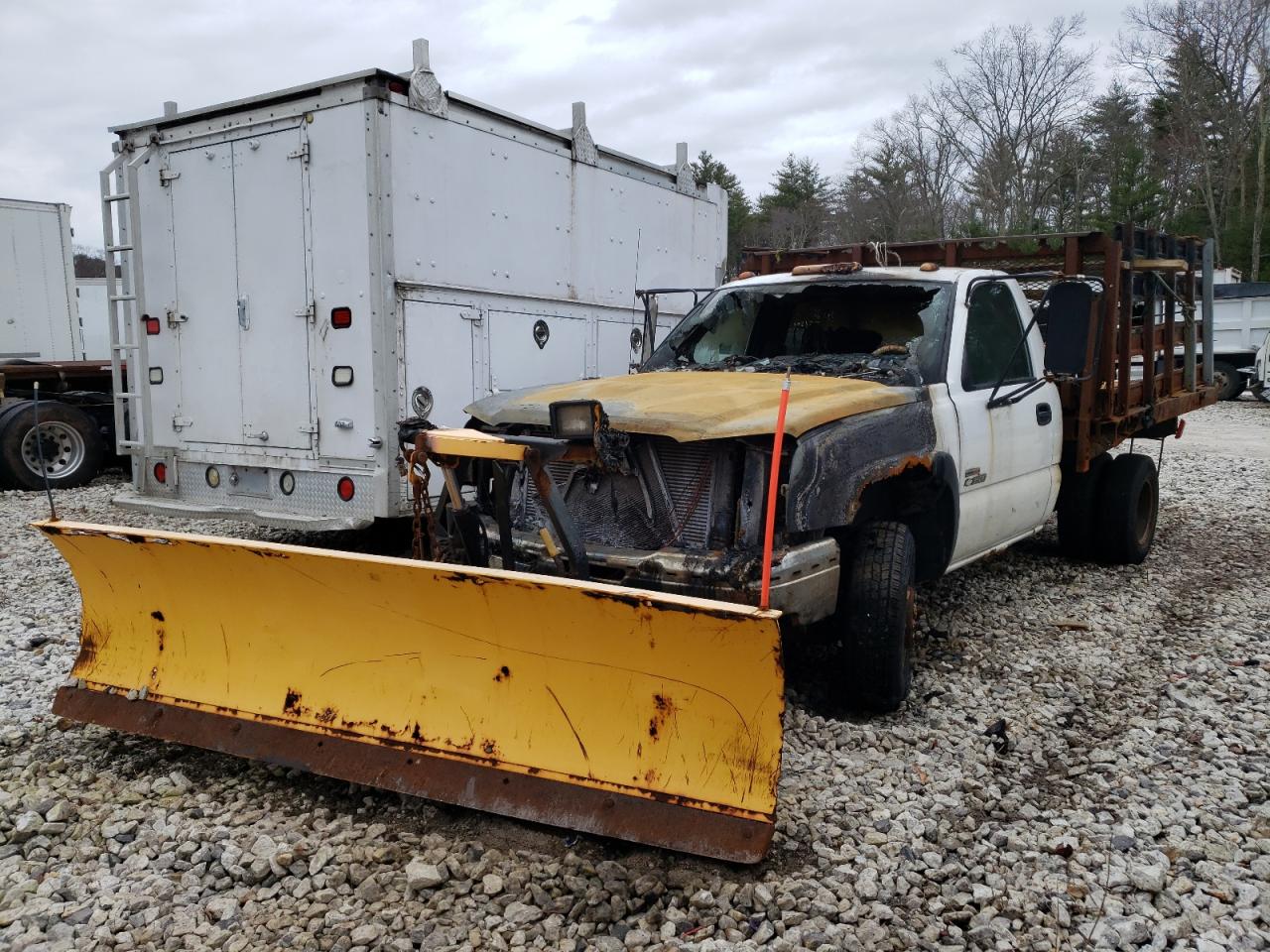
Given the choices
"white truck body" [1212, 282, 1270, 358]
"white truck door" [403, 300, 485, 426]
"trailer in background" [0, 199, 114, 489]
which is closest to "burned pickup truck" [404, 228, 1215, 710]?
"white truck door" [403, 300, 485, 426]

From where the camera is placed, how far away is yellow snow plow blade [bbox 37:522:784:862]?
3.01m

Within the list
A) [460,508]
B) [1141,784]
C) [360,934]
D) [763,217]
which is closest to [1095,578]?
[1141,784]

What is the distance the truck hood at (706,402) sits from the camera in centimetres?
378

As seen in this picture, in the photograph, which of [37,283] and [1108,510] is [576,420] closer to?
[1108,510]

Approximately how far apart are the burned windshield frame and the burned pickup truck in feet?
0.04

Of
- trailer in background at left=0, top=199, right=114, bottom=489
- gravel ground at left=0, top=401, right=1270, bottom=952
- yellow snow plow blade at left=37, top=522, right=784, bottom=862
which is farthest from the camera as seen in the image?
trailer in background at left=0, top=199, right=114, bottom=489

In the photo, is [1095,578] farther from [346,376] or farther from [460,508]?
→ [346,376]

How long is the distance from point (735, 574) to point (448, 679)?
3.66 ft

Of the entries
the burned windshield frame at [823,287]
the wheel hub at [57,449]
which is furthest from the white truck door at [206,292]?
the wheel hub at [57,449]

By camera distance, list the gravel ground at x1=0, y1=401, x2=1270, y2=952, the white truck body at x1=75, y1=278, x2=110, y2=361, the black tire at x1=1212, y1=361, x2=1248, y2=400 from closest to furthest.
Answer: the gravel ground at x1=0, y1=401, x2=1270, y2=952 → the white truck body at x1=75, y1=278, x2=110, y2=361 → the black tire at x1=1212, y1=361, x2=1248, y2=400

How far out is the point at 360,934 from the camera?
274 cm

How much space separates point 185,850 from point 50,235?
1317 cm

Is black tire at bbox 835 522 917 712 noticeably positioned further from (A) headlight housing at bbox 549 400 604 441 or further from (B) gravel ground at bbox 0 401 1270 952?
(A) headlight housing at bbox 549 400 604 441

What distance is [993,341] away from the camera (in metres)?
5.38
